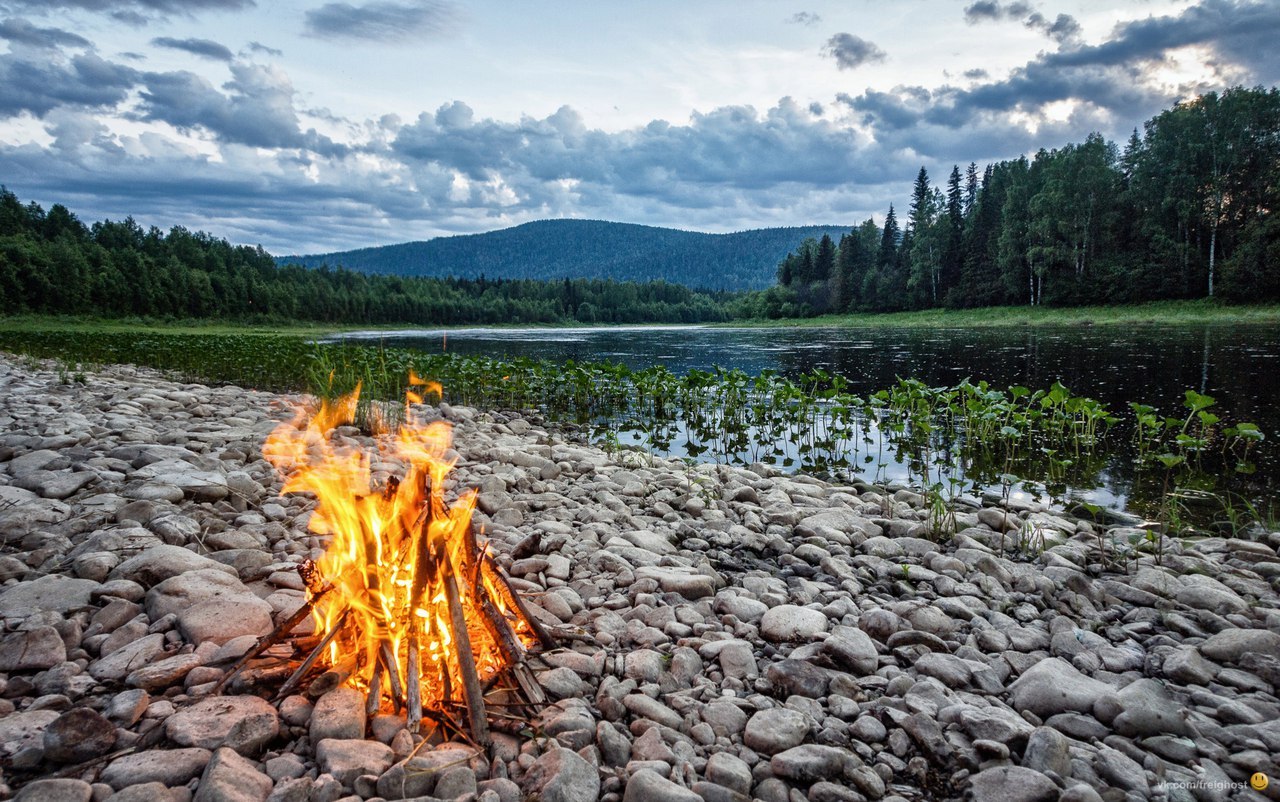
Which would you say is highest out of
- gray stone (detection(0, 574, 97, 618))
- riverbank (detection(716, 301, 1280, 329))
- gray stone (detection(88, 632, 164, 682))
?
riverbank (detection(716, 301, 1280, 329))

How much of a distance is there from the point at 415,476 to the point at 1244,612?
18.6 feet

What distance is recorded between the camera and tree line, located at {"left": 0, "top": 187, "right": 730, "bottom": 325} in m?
73.1

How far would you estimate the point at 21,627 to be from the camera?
3338 mm

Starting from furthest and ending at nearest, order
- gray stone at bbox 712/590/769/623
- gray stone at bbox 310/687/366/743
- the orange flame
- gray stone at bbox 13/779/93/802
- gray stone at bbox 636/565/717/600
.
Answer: gray stone at bbox 636/565/717/600
gray stone at bbox 712/590/769/623
the orange flame
gray stone at bbox 310/687/366/743
gray stone at bbox 13/779/93/802

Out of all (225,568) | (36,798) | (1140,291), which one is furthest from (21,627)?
(1140,291)

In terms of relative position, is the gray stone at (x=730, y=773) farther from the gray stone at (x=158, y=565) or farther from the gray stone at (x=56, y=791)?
the gray stone at (x=158, y=565)

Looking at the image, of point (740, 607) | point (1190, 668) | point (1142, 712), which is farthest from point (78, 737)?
point (1190, 668)

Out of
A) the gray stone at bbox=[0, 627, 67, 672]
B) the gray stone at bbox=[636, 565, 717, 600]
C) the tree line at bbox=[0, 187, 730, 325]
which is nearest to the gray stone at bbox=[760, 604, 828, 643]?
the gray stone at bbox=[636, 565, 717, 600]

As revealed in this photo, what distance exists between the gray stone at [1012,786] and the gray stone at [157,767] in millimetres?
3261

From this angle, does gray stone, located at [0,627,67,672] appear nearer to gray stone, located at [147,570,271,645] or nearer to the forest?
gray stone, located at [147,570,271,645]

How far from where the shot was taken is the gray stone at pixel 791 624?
395cm

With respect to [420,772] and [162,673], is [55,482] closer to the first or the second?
[162,673]

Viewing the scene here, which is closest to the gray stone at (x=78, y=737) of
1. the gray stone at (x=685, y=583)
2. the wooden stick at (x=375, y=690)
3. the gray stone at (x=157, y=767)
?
the gray stone at (x=157, y=767)

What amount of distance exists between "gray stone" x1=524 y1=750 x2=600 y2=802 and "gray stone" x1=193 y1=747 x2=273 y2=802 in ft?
3.46
